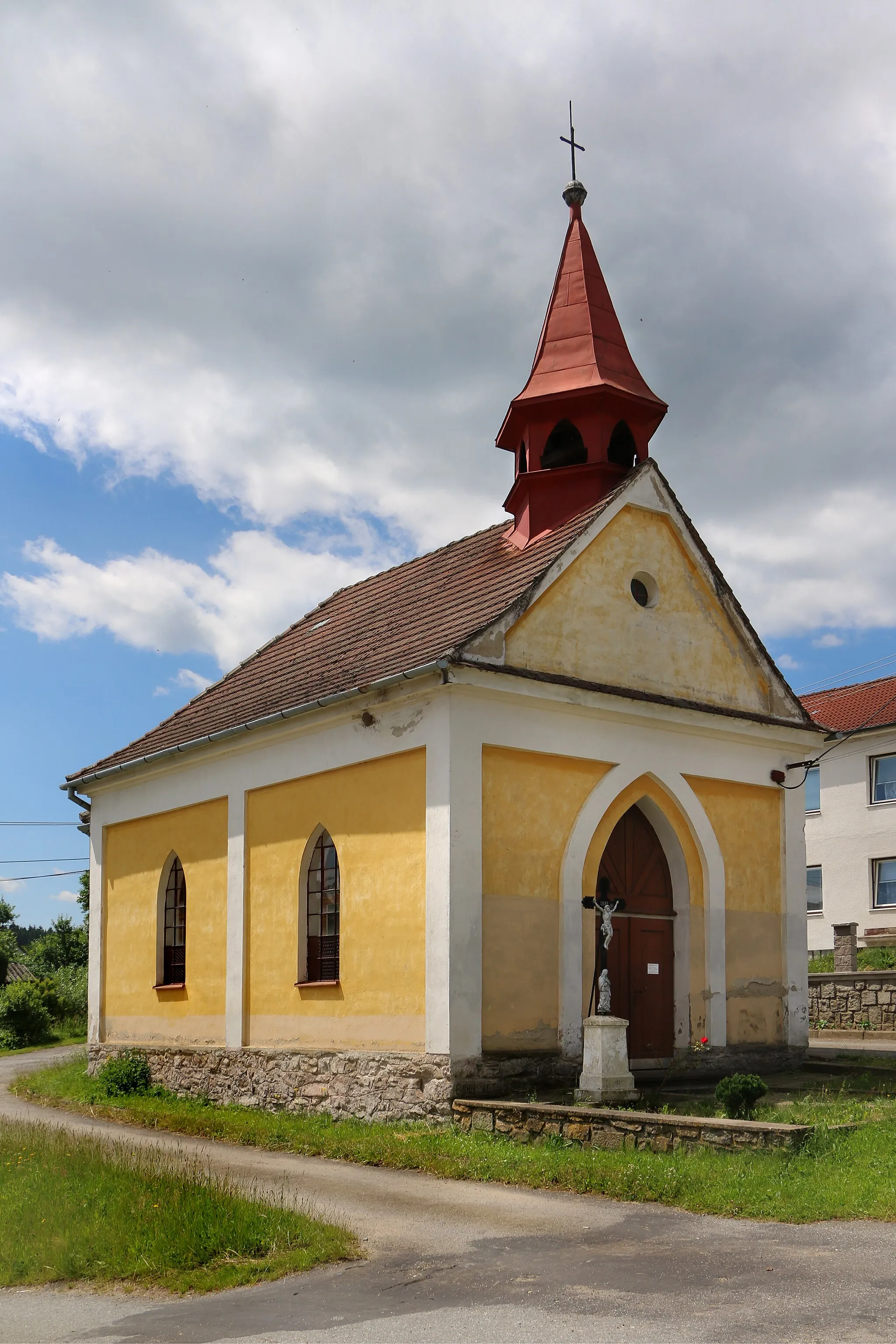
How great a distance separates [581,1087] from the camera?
40.9 ft

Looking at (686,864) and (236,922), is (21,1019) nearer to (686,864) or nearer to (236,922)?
(236,922)

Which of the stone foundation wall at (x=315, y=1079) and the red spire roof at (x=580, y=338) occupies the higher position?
the red spire roof at (x=580, y=338)

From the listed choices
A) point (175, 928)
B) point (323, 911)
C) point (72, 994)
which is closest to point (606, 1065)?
point (323, 911)

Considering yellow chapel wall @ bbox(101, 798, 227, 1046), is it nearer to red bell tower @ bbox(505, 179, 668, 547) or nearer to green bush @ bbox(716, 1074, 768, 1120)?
red bell tower @ bbox(505, 179, 668, 547)

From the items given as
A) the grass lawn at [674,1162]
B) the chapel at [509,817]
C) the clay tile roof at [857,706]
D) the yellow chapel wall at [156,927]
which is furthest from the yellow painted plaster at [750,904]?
the clay tile roof at [857,706]

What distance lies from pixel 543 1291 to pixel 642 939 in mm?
8868

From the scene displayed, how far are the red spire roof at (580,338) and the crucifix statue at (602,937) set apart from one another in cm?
688

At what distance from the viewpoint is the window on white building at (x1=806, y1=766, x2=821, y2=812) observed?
110ft

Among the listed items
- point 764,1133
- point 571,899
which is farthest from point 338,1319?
point 571,899

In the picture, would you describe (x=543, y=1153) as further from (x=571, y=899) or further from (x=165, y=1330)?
(x=165, y=1330)

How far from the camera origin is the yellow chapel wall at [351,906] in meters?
14.0

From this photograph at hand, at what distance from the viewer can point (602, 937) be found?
14492 mm

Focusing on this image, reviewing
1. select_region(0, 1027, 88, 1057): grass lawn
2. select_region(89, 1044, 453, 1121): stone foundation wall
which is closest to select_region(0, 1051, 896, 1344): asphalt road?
select_region(89, 1044, 453, 1121): stone foundation wall

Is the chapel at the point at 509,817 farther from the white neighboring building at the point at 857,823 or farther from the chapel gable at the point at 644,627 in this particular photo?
the white neighboring building at the point at 857,823
